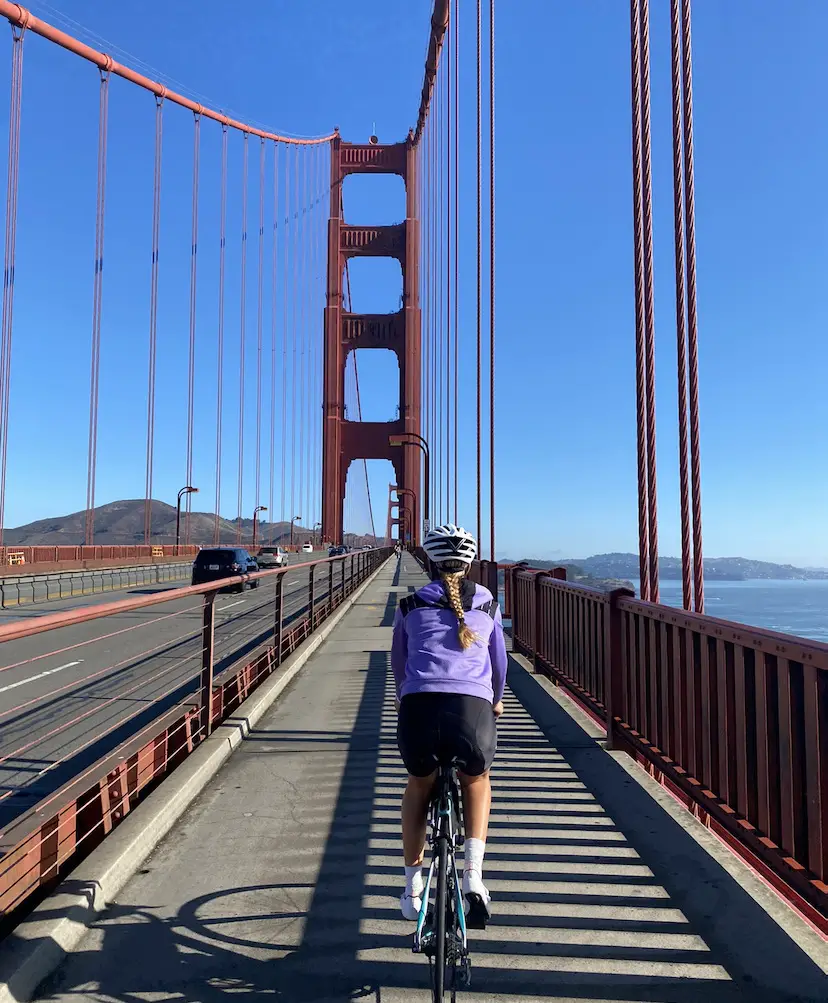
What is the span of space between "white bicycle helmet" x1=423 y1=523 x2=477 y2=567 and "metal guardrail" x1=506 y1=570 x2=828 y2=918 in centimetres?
108

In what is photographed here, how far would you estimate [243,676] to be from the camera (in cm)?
639

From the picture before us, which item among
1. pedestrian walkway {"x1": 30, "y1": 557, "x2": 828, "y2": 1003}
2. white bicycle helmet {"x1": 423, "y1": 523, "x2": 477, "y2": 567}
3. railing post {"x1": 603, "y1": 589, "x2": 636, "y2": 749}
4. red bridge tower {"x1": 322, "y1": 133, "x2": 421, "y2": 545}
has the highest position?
red bridge tower {"x1": 322, "y1": 133, "x2": 421, "y2": 545}

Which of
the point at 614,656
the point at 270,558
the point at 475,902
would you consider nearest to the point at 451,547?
the point at 475,902

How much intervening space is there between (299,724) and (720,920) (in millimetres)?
3436

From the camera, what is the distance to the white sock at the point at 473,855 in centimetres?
236

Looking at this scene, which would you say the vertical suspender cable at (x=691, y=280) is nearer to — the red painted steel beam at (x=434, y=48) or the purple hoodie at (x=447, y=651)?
the purple hoodie at (x=447, y=651)

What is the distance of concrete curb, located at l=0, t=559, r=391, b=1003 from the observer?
7.60ft

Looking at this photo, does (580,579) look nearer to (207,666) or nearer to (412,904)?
(207,666)

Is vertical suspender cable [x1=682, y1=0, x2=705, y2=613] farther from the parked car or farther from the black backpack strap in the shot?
the parked car

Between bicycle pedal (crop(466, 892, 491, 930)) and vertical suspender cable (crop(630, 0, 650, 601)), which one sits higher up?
vertical suspender cable (crop(630, 0, 650, 601))

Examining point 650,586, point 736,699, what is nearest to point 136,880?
point 736,699

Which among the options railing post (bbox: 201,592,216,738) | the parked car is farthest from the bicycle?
the parked car

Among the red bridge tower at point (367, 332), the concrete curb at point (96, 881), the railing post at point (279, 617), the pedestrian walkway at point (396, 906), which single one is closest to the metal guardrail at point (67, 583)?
the railing post at point (279, 617)

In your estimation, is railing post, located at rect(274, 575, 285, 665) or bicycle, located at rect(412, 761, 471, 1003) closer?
bicycle, located at rect(412, 761, 471, 1003)
